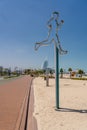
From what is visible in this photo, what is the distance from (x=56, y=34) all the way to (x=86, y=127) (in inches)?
194

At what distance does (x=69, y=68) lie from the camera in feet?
483

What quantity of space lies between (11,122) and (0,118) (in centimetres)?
81

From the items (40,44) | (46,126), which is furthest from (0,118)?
(40,44)

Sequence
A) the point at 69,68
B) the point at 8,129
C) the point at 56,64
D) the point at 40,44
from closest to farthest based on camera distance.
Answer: the point at 8,129 → the point at 56,64 → the point at 40,44 → the point at 69,68

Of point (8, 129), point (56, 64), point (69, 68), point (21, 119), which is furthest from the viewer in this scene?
point (69, 68)

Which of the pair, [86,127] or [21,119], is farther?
[21,119]

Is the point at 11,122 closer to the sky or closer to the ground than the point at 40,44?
closer to the ground

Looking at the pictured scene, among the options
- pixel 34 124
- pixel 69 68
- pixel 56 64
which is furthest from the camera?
pixel 69 68

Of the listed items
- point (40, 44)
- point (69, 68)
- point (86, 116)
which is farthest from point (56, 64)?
point (69, 68)

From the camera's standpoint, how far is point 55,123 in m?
7.10

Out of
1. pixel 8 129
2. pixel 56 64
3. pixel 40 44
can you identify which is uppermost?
pixel 40 44

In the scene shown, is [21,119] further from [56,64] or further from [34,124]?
[56,64]

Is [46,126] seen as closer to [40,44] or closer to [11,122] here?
[11,122]

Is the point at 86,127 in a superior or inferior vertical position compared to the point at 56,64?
inferior
